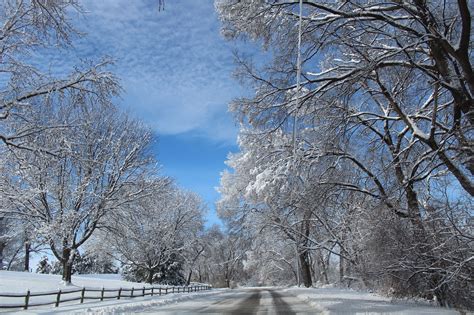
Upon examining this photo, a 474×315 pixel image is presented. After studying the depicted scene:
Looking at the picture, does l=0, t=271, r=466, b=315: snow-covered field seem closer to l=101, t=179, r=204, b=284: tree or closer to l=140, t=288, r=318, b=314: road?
l=140, t=288, r=318, b=314: road

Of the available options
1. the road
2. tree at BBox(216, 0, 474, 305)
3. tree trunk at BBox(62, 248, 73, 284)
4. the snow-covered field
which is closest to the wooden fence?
the snow-covered field

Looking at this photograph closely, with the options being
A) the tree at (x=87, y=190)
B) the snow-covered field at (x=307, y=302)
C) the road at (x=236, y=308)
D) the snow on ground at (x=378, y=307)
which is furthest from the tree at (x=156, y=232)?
the snow on ground at (x=378, y=307)

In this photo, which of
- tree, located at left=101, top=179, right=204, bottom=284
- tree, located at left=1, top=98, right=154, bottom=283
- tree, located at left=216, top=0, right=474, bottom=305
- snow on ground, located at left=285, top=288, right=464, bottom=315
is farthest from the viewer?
tree, located at left=101, top=179, right=204, bottom=284

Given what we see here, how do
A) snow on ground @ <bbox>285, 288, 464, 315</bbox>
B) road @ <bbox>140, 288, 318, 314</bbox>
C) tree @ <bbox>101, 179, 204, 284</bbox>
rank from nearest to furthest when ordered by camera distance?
snow on ground @ <bbox>285, 288, 464, 315</bbox> < road @ <bbox>140, 288, 318, 314</bbox> < tree @ <bbox>101, 179, 204, 284</bbox>

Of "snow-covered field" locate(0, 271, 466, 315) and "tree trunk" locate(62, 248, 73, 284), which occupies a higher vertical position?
"tree trunk" locate(62, 248, 73, 284)

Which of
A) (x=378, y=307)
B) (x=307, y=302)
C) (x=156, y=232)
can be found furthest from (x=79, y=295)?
(x=156, y=232)

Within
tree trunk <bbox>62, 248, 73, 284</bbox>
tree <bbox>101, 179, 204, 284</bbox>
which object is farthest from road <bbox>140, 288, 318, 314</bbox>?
tree trunk <bbox>62, 248, 73, 284</bbox>

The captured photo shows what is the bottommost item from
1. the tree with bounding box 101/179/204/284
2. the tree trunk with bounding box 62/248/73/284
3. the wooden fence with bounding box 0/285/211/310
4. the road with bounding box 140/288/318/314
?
the road with bounding box 140/288/318/314

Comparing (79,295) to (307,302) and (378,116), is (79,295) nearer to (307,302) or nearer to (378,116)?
(307,302)

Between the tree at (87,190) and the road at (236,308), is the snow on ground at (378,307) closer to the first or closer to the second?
the road at (236,308)

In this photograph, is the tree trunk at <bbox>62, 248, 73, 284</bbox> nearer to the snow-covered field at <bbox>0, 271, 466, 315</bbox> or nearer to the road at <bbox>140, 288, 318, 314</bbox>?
the snow-covered field at <bbox>0, 271, 466, 315</bbox>

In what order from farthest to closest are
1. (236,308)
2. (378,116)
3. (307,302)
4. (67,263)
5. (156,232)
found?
(156,232), (67,263), (307,302), (236,308), (378,116)

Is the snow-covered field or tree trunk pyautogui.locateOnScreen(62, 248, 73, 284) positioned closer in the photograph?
the snow-covered field

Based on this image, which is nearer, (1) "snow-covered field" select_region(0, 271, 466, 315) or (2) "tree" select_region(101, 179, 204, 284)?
(1) "snow-covered field" select_region(0, 271, 466, 315)
